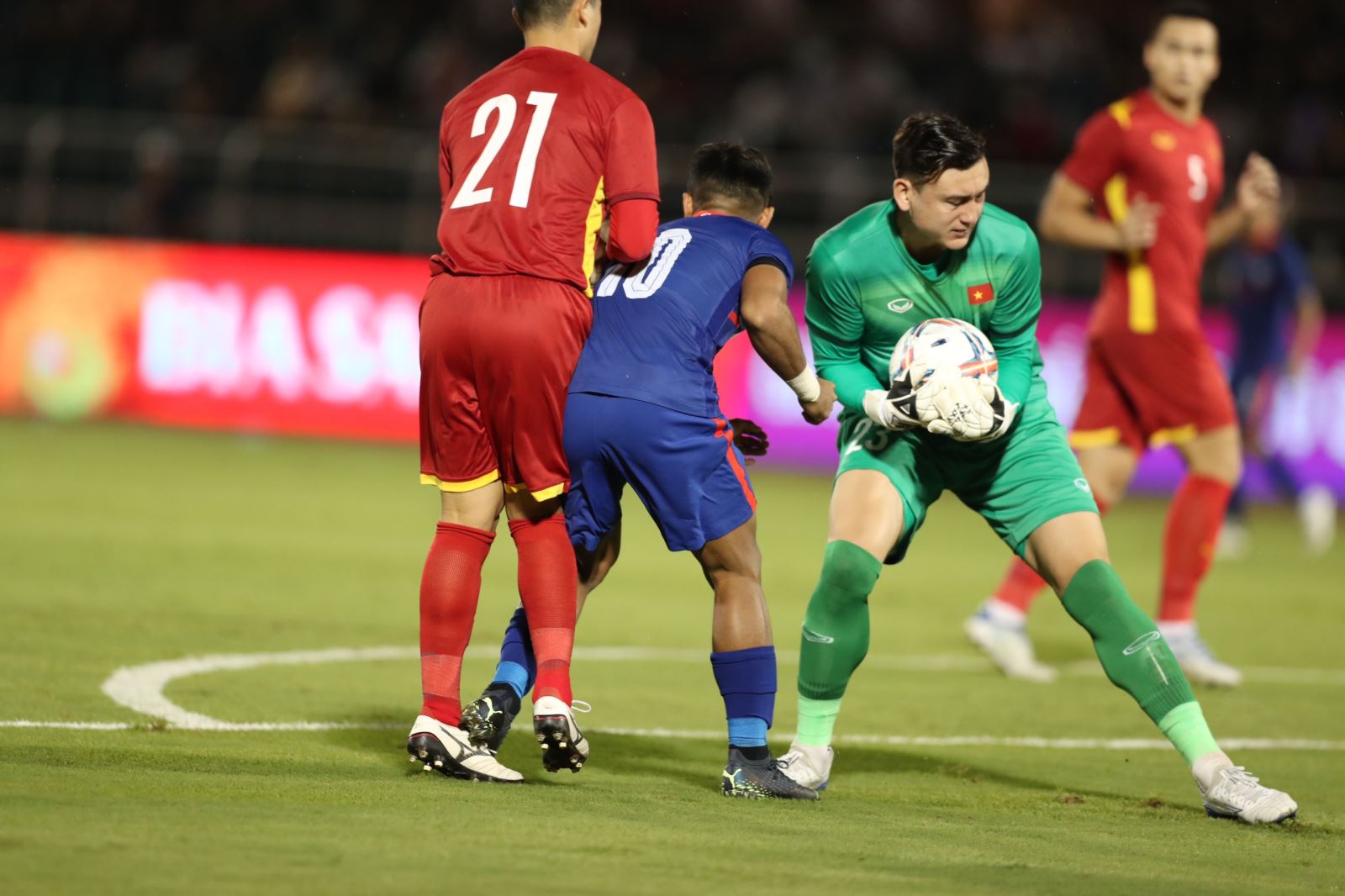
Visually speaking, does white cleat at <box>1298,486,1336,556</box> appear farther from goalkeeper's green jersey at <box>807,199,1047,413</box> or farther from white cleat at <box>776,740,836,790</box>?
white cleat at <box>776,740,836,790</box>

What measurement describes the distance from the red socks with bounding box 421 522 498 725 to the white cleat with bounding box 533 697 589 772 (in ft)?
1.12

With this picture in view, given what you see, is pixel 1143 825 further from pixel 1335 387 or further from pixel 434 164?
pixel 434 164

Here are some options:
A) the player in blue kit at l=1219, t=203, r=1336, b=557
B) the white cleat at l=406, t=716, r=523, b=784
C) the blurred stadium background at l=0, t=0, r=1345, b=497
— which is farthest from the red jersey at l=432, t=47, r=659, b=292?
the blurred stadium background at l=0, t=0, r=1345, b=497

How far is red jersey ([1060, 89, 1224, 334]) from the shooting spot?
852 cm

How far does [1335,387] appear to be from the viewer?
17.0 m

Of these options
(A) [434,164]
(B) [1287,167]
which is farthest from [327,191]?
(B) [1287,167]

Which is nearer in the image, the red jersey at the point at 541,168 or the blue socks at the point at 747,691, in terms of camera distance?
the red jersey at the point at 541,168

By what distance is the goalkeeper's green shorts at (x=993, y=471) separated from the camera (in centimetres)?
566

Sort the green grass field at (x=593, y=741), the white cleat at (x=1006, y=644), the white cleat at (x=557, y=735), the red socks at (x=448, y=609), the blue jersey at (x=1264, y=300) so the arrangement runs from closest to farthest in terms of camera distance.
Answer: the green grass field at (x=593, y=741)
the white cleat at (x=557, y=735)
the red socks at (x=448, y=609)
the white cleat at (x=1006, y=644)
the blue jersey at (x=1264, y=300)

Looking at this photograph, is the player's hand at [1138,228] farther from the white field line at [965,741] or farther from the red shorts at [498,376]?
the red shorts at [498,376]

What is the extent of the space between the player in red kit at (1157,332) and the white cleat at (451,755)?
3684 mm

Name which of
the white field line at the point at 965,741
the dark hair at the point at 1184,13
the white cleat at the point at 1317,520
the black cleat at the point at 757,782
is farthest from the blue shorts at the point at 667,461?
the white cleat at the point at 1317,520

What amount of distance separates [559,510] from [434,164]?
14.4m

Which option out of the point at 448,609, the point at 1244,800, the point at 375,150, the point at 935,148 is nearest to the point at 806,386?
the point at 935,148
